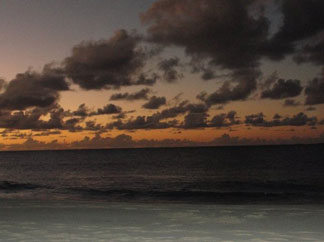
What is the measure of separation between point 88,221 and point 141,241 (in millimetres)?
3413

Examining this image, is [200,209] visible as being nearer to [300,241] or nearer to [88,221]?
[88,221]

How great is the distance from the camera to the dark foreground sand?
31.1ft

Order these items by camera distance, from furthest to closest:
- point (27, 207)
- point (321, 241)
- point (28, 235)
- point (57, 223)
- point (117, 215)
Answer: point (27, 207), point (117, 215), point (57, 223), point (28, 235), point (321, 241)

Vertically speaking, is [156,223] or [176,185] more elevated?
[156,223]

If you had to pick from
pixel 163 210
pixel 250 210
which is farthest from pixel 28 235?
pixel 250 210

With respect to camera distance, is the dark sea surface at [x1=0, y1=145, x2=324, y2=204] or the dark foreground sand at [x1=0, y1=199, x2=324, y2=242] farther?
the dark sea surface at [x1=0, y1=145, x2=324, y2=204]

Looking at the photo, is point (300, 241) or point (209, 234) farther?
point (209, 234)

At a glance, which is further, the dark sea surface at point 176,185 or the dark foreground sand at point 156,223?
the dark sea surface at point 176,185

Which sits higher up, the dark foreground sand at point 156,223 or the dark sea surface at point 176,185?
the dark foreground sand at point 156,223

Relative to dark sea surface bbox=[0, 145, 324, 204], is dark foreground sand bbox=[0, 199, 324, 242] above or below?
above

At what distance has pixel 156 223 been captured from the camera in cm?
1152

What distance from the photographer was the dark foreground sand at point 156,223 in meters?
9.48

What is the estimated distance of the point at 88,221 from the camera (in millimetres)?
11922

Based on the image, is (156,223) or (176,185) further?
(176,185)
